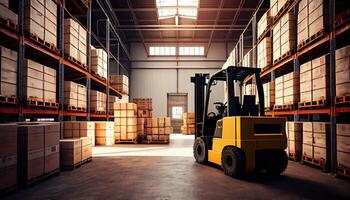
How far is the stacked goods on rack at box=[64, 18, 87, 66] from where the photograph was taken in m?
7.81

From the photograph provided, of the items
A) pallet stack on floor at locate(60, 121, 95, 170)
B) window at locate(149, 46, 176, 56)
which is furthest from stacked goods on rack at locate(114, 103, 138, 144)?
window at locate(149, 46, 176, 56)

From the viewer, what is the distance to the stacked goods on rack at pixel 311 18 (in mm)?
5711

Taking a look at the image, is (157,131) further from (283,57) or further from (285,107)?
(283,57)

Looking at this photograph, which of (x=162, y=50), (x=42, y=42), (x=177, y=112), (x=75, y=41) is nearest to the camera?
(x=42, y=42)

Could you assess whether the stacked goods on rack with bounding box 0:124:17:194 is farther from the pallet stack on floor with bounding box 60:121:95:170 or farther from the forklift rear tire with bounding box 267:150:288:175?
the forklift rear tire with bounding box 267:150:288:175

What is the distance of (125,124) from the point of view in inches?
465

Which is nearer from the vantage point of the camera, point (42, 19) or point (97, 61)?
point (42, 19)

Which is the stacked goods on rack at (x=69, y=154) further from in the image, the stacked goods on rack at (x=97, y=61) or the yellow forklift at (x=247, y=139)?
the stacked goods on rack at (x=97, y=61)

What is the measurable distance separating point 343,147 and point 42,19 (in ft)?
25.1

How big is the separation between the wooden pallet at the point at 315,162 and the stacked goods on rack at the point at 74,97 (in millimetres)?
7420

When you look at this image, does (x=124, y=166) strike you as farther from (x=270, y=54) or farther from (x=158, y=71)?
(x=158, y=71)

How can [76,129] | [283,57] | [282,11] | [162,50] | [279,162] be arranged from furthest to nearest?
[162,50] < [76,129] < [282,11] < [283,57] < [279,162]

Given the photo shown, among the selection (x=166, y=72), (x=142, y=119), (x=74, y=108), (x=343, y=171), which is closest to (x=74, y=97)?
(x=74, y=108)

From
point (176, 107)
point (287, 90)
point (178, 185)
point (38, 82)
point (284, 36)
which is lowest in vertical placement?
point (178, 185)
